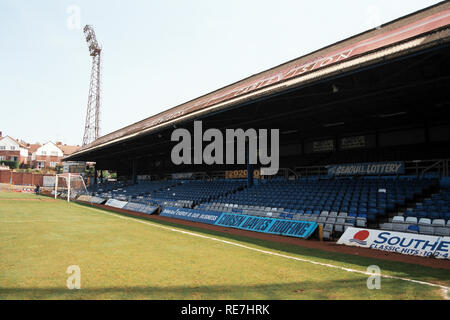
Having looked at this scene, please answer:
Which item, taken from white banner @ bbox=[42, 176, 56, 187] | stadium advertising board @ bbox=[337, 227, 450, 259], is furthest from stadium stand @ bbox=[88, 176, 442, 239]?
white banner @ bbox=[42, 176, 56, 187]

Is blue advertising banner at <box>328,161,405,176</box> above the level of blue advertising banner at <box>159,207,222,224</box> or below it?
above

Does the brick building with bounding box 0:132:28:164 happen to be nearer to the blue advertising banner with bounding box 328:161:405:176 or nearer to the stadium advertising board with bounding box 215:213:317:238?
the stadium advertising board with bounding box 215:213:317:238

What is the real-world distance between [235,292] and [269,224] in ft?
31.3

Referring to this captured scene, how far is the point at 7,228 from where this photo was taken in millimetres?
12156

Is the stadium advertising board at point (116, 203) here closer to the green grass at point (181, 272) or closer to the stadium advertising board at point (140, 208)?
the stadium advertising board at point (140, 208)

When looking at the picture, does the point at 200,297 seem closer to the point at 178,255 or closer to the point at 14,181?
the point at 178,255

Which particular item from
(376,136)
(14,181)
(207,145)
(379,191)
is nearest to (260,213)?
(379,191)

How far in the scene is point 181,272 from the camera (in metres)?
6.51

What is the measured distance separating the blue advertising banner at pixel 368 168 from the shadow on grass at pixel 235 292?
12.7m

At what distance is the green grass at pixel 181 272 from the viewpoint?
5.15 meters

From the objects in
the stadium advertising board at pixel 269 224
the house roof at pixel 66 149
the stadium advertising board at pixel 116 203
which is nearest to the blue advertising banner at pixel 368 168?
the stadium advertising board at pixel 269 224

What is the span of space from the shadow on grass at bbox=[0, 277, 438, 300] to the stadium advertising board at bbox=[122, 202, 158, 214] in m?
18.6

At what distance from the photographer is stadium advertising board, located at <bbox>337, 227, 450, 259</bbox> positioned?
29.0ft

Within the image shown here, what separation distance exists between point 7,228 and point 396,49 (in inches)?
640
